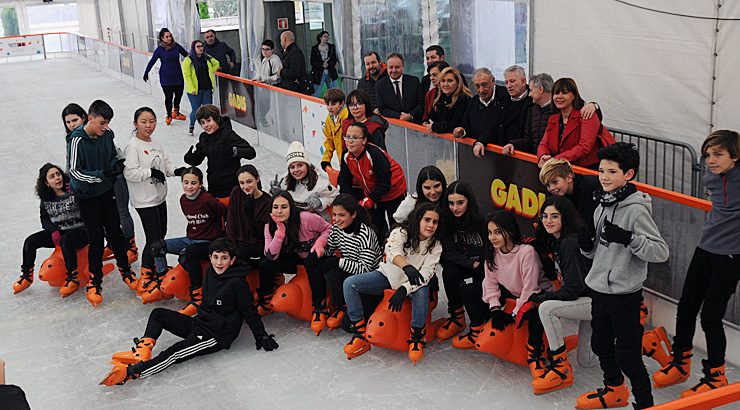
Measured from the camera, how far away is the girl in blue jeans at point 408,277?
4891 millimetres

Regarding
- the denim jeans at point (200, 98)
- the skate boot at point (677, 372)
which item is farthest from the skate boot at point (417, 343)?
the denim jeans at point (200, 98)

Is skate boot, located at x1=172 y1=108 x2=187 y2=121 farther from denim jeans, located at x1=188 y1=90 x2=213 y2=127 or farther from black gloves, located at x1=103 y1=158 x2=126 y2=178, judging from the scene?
black gloves, located at x1=103 y1=158 x2=126 y2=178

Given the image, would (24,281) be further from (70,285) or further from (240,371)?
(240,371)

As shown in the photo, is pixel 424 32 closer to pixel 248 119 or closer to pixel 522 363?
pixel 248 119

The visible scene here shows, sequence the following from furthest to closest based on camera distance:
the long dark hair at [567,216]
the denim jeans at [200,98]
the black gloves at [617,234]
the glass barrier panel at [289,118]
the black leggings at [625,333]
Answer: the denim jeans at [200,98]
the glass barrier panel at [289,118]
the long dark hair at [567,216]
the black leggings at [625,333]
the black gloves at [617,234]

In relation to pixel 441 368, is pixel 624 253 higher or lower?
higher

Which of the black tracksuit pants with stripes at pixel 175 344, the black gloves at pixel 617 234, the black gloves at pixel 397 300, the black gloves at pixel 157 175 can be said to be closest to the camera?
the black gloves at pixel 617 234

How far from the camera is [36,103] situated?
17.4 meters

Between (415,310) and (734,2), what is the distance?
128 inches

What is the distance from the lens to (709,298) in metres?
4.18

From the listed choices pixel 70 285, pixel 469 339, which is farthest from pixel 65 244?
pixel 469 339

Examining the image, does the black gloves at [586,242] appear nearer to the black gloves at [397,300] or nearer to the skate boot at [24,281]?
the black gloves at [397,300]

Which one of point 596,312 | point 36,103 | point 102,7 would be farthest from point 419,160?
point 102,7

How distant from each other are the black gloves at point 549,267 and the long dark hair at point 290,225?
169 centimetres
